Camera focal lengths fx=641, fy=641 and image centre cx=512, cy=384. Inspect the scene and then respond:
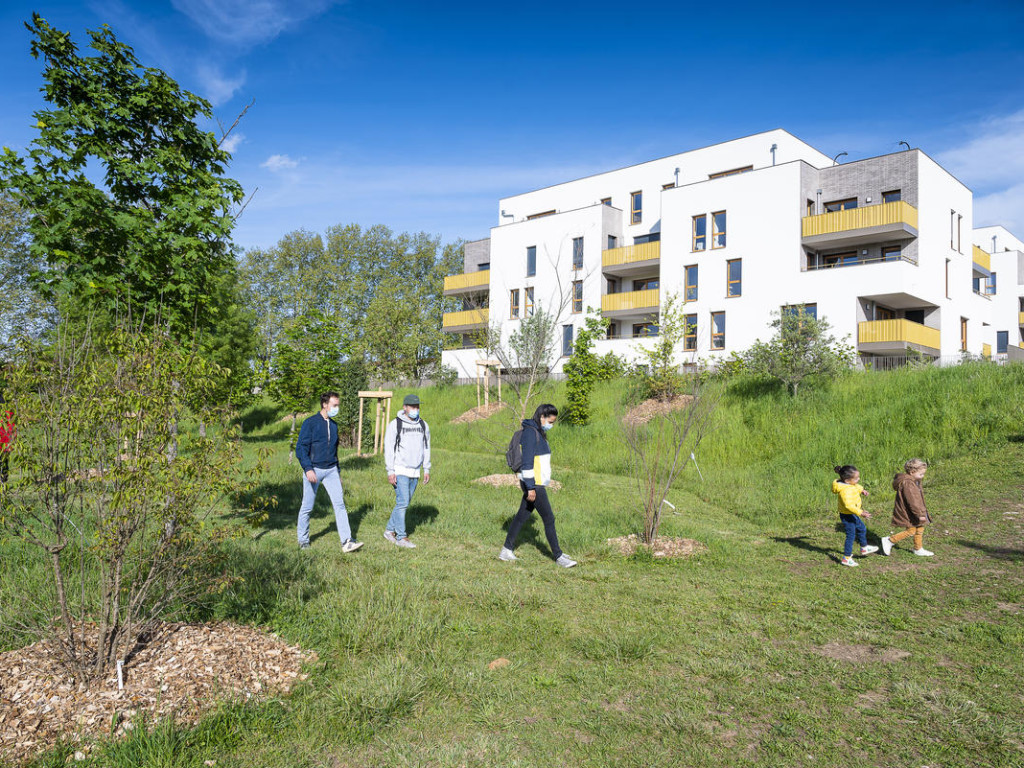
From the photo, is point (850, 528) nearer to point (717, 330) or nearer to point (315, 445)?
point (315, 445)

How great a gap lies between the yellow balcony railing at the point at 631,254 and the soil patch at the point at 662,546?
2495 centimetres

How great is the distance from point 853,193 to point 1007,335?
24751 mm

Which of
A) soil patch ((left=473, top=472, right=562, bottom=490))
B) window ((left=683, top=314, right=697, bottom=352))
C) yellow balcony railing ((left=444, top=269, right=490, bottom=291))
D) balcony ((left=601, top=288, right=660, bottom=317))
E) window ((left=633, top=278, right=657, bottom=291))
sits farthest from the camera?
yellow balcony railing ((left=444, top=269, right=490, bottom=291))

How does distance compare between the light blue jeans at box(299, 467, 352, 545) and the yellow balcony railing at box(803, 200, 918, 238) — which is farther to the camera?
the yellow balcony railing at box(803, 200, 918, 238)

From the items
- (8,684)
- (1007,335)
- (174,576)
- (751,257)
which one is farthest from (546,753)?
(1007,335)

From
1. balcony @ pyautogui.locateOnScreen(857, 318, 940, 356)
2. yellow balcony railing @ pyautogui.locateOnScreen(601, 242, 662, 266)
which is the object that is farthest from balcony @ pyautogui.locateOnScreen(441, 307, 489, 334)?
balcony @ pyautogui.locateOnScreen(857, 318, 940, 356)

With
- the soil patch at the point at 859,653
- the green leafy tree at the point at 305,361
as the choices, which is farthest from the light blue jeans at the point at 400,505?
the green leafy tree at the point at 305,361

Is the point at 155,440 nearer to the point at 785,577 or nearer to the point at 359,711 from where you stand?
the point at 359,711

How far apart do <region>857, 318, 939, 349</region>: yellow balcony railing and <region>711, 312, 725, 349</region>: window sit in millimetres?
5598

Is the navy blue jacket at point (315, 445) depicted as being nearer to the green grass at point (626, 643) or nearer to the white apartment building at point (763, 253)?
the green grass at point (626, 643)

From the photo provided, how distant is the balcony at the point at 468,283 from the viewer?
4028cm

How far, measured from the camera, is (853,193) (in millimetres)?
27094

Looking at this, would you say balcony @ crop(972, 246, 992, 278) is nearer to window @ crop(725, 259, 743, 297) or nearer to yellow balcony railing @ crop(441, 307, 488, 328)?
window @ crop(725, 259, 743, 297)

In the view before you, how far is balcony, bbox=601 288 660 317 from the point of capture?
3181 centimetres
